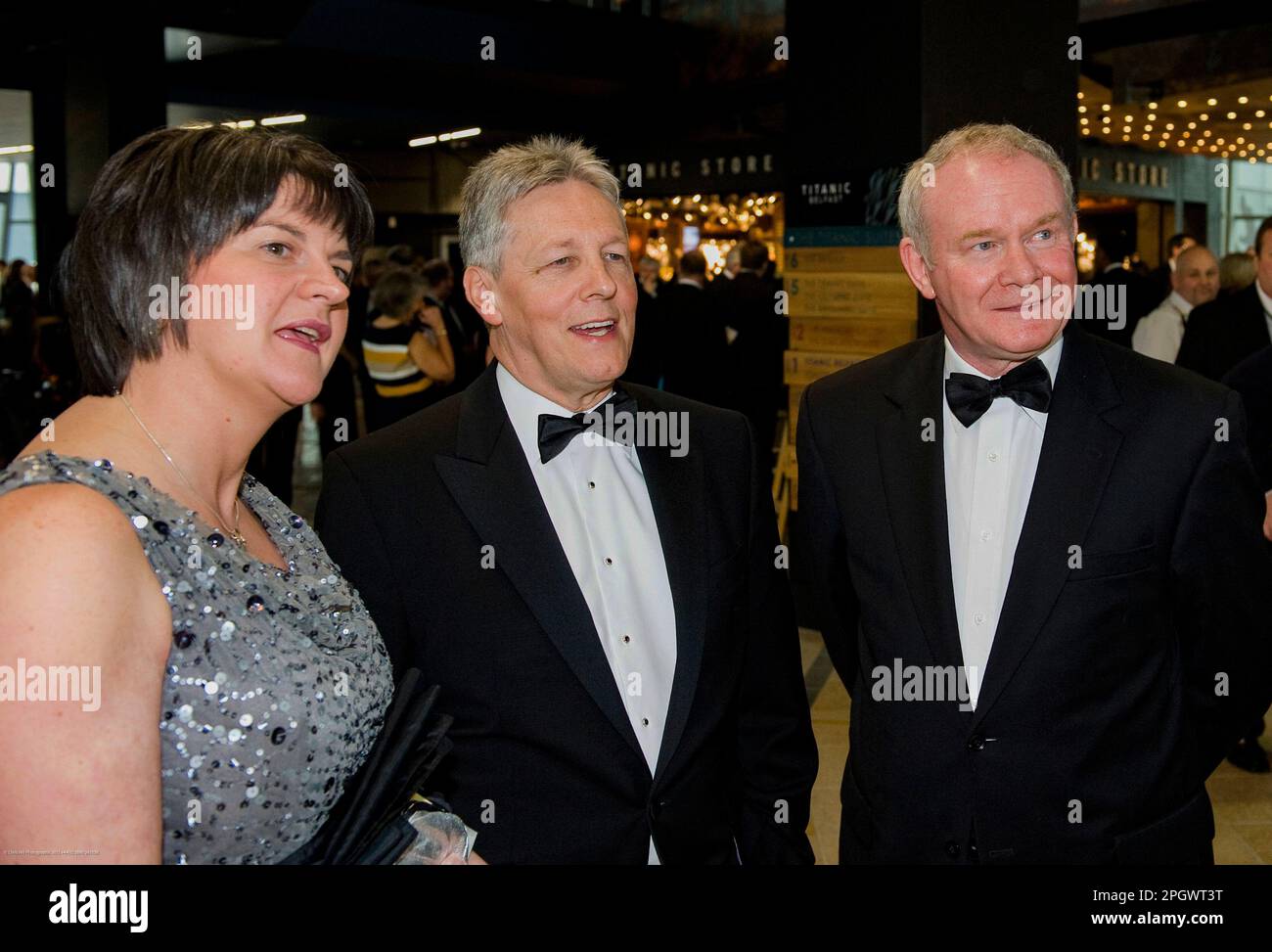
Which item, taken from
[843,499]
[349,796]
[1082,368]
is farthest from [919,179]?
[349,796]

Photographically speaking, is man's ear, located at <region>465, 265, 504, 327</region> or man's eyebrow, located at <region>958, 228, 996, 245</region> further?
man's ear, located at <region>465, 265, 504, 327</region>

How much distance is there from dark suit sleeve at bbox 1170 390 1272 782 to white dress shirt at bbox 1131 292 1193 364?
4932 millimetres

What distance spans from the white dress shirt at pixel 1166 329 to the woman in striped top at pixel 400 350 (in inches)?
163

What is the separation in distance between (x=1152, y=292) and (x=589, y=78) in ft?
22.5

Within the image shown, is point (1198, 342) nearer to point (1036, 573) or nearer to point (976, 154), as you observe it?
point (976, 154)

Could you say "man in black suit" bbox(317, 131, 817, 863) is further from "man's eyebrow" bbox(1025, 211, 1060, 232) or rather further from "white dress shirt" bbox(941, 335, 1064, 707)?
"man's eyebrow" bbox(1025, 211, 1060, 232)

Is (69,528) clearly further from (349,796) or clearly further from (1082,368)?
(1082,368)

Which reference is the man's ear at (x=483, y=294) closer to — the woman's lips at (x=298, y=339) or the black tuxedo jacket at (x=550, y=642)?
the black tuxedo jacket at (x=550, y=642)

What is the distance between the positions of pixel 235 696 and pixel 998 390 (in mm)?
1347

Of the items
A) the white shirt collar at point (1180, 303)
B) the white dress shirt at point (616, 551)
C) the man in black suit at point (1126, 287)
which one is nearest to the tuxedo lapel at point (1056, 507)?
the white dress shirt at point (616, 551)

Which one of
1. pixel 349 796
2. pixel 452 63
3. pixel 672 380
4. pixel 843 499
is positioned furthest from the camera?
pixel 452 63

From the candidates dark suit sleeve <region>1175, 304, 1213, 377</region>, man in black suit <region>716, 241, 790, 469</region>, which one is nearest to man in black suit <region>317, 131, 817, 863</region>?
dark suit sleeve <region>1175, 304, 1213, 377</region>

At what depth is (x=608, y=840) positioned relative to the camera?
6.21ft

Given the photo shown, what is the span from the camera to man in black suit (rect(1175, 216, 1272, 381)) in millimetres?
5191
